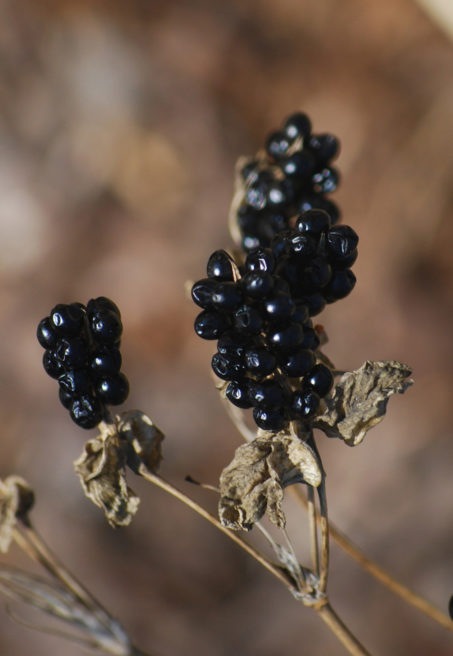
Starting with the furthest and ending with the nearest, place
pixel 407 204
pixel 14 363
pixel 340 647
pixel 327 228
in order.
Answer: pixel 407 204 < pixel 14 363 < pixel 340 647 < pixel 327 228

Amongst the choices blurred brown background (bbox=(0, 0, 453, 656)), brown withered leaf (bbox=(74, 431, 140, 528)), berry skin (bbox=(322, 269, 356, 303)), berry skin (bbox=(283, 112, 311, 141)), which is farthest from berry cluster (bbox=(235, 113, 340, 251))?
blurred brown background (bbox=(0, 0, 453, 656))

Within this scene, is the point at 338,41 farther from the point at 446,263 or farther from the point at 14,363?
the point at 14,363

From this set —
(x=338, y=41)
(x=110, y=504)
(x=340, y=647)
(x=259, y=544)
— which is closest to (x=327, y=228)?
(x=110, y=504)

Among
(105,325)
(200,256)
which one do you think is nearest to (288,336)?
(105,325)

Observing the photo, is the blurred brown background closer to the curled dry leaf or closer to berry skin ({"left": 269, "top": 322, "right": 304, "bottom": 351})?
the curled dry leaf

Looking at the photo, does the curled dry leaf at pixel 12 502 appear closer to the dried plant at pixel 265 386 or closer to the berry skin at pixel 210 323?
the dried plant at pixel 265 386

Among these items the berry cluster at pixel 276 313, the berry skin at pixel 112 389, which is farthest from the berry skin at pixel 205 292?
the berry skin at pixel 112 389
